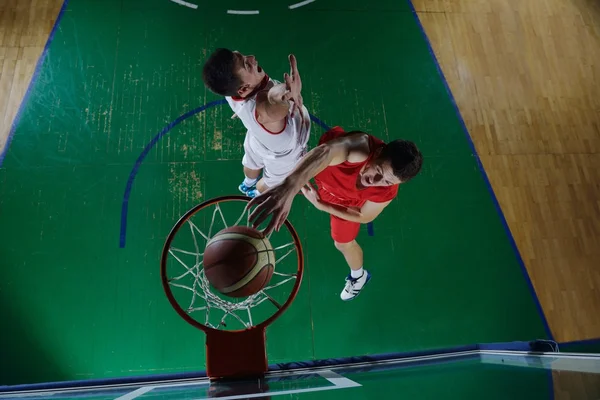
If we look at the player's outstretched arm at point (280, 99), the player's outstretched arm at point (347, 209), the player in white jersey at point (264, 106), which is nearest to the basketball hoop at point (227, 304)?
A: the player's outstretched arm at point (347, 209)

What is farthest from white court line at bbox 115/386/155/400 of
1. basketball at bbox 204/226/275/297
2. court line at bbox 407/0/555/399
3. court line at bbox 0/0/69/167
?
court line at bbox 407/0/555/399

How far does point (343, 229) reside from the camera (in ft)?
9.67

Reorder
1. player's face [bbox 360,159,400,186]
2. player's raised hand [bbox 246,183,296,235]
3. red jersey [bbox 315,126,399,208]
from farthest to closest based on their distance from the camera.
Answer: red jersey [bbox 315,126,399,208]
player's face [bbox 360,159,400,186]
player's raised hand [bbox 246,183,296,235]

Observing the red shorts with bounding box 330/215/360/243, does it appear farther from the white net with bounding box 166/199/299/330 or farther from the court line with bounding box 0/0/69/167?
the court line with bounding box 0/0/69/167

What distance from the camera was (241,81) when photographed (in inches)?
91.4

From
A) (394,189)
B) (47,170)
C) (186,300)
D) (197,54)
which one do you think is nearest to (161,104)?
(197,54)

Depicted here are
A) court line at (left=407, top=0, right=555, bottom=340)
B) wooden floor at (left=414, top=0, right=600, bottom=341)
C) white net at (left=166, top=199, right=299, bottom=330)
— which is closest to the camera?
white net at (left=166, top=199, right=299, bottom=330)

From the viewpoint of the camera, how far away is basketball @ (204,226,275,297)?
6.47 feet

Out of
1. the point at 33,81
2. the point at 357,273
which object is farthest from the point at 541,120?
the point at 33,81

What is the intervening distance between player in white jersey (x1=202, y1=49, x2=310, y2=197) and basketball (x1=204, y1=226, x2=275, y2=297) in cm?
37

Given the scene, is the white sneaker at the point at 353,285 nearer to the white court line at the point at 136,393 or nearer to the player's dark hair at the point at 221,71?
the white court line at the point at 136,393

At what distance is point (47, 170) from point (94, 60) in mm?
1148

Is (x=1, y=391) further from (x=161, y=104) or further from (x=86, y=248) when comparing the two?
(x=161, y=104)

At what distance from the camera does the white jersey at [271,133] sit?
2.54m
